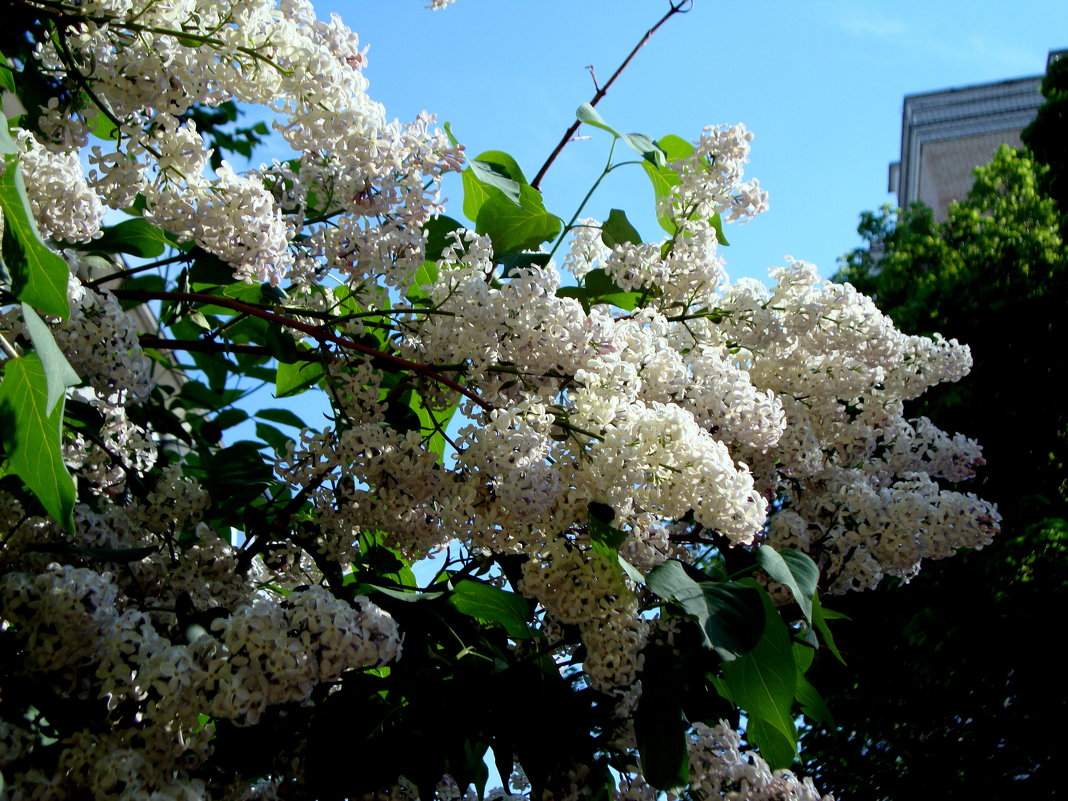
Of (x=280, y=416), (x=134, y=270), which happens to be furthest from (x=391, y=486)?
(x=280, y=416)

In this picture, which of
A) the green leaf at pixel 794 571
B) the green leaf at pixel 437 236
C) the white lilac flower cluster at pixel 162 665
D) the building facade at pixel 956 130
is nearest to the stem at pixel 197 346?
the green leaf at pixel 437 236

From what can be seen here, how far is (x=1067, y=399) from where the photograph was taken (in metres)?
8.36

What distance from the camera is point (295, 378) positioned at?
1924 millimetres

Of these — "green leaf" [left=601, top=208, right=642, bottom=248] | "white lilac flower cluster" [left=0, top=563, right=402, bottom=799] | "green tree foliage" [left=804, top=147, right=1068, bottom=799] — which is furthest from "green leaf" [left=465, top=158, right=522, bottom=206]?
"green tree foliage" [left=804, top=147, right=1068, bottom=799]

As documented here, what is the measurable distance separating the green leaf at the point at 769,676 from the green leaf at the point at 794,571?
5cm

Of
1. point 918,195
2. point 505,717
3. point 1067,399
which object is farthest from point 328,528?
point 918,195

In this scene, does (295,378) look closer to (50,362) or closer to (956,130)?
(50,362)

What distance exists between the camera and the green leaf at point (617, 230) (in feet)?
5.89

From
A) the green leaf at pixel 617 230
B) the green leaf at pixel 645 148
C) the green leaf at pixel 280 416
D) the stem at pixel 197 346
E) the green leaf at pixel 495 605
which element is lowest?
the green leaf at pixel 495 605

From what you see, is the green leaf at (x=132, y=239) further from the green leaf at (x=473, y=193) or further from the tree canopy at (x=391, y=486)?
the green leaf at (x=473, y=193)

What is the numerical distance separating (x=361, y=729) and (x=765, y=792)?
0.58 metres

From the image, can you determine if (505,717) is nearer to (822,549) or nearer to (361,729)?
(361,729)

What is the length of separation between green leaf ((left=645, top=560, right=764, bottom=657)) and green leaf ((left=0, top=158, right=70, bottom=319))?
2.45ft

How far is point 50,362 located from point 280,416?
1805mm
